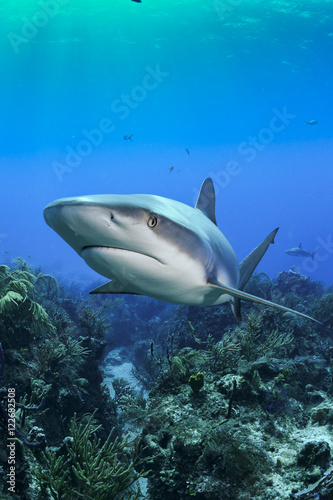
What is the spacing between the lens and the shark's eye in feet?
5.93

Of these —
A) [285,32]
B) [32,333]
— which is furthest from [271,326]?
[285,32]

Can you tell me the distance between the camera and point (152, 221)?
1.83 metres

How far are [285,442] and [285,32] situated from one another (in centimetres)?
4488

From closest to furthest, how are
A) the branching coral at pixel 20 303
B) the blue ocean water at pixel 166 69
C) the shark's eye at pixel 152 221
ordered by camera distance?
1. the shark's eye at pixel 152 221
2. the branching coral at pixel 20 303
3. the blue ocean water at pixel 166 69

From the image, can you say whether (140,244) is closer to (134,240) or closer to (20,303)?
(134,240)

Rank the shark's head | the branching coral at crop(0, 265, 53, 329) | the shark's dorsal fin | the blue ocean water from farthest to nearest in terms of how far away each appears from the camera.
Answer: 1. the blue ocean water
2. the branching coral at crop(0, 265, 53, 329)
3. the shark's dorsal fin
4. the shark's head

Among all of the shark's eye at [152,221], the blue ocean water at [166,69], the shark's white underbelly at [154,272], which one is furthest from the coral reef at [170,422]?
the blue ocean water at [166,69]

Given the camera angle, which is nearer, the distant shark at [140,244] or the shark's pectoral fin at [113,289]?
the distant shark at [140,244]

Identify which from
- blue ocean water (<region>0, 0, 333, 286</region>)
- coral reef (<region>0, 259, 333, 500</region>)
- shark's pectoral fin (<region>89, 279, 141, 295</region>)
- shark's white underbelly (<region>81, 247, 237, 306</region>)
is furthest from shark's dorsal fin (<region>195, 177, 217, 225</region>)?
blue ocean water (<region>0, 0, 333, 286</region>)

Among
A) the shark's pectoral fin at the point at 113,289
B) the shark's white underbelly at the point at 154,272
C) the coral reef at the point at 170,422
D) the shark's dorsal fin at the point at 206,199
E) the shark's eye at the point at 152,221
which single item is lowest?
the coral reef at the point at 170,422

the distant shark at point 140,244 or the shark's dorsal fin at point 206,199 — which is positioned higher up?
the shark's dorsal fin at point 206,199

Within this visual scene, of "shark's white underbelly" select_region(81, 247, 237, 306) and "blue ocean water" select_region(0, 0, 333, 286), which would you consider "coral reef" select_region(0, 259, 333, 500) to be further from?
"blue ocean water" select_region(0, 0, 333, 286)

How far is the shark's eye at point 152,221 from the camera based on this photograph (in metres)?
1.81

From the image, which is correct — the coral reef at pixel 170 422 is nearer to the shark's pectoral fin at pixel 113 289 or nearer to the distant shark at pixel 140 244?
the shark's pectoral fin at pixel 113 289
